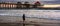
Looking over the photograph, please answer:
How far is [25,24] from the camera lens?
2.55 meters

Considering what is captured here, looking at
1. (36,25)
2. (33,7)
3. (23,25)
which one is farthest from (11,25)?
(33,7)

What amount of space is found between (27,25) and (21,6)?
0.64 meters

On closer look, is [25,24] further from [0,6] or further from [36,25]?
[0,6]

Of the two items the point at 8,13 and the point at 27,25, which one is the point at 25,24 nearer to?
the point at 27,25

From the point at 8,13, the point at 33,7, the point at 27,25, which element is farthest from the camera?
the point at 8,13

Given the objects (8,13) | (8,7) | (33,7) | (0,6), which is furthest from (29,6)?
(8,13)

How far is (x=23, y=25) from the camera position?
99.1 inches

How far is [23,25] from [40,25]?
34 centimetres

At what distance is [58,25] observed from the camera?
2.52 m

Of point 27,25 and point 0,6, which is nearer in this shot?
point 27,25

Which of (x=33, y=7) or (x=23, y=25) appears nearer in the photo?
(x=23, y=25)

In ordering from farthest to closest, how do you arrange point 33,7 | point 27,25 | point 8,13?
point 8,13 < point 33,7 < point 27,25

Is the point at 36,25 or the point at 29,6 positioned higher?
the point at 29,6

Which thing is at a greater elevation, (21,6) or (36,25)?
(21,6)
